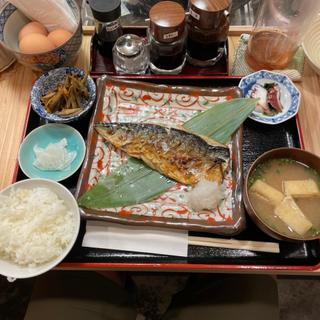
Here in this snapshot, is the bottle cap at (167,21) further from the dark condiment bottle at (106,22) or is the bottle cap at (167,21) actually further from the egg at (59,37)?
the egg at (59,37)

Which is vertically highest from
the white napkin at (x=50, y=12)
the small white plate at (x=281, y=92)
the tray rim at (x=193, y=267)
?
the white napkin at (x=50, y=12)

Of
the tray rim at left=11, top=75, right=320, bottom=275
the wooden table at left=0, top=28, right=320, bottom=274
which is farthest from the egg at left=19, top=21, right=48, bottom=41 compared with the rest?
the tray rim at left=11, top=75, right=320, bottom=275

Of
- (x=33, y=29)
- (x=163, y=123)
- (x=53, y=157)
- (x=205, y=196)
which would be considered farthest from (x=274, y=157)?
(x=33, y=29)

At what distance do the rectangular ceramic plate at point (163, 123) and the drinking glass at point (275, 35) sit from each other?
0.26 m

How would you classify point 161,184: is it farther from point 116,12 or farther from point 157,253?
point 116,12

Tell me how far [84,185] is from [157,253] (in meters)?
0.36

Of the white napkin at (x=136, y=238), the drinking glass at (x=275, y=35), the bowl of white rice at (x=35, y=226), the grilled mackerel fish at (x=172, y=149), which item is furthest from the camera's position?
the drinking glass at (x=275, y=35)

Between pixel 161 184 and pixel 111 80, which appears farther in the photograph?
pixel 111 80

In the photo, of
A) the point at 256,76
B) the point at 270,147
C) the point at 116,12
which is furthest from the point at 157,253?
the point at 116,12

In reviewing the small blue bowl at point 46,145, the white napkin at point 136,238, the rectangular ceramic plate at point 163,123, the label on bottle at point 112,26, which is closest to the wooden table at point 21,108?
the small blue bowl at point 46,145

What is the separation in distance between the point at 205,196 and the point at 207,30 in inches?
27.4

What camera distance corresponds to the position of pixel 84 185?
1324 mm

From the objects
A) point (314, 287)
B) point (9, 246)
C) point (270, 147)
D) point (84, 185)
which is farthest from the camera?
point (314, 287)

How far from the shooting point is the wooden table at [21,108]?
1.44 metres
